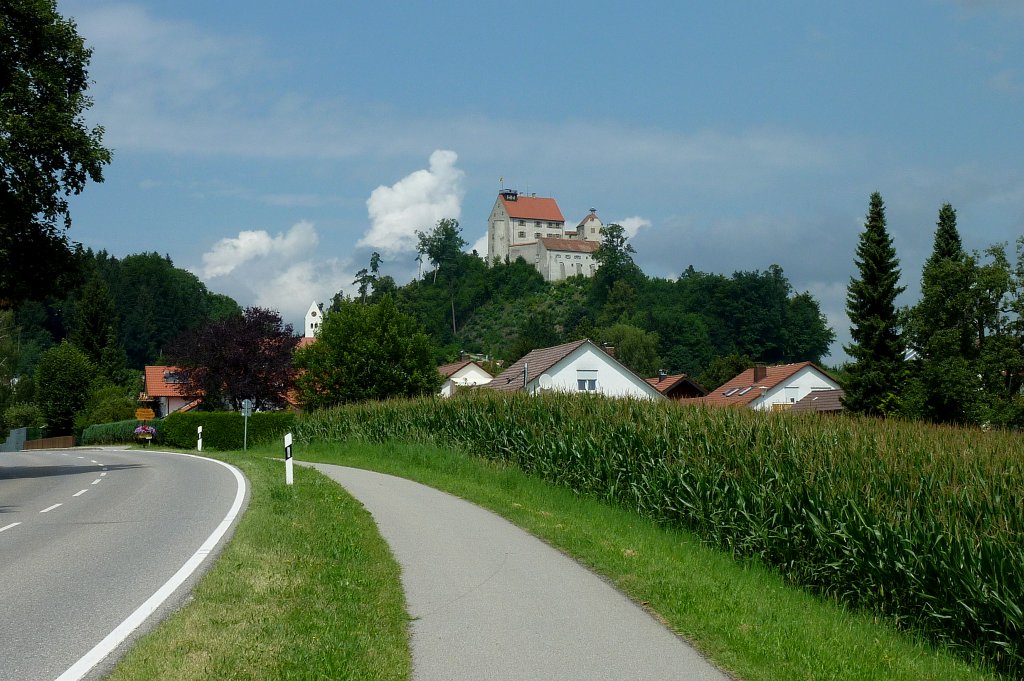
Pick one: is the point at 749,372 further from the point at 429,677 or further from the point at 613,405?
the point at 429,677

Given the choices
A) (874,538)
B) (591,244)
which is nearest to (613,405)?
Result: (874,538)

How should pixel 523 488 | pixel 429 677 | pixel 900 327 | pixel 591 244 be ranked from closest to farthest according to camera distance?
1. pixel 429 677
2. pixel 523 488
3. pixel 900 327
4. pixel 591 244

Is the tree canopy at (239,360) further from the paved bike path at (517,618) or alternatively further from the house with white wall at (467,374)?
the paved bike path at (517,618)

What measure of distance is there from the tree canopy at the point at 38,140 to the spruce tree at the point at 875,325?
46.7 m

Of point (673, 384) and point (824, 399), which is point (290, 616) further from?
point (673, 384)

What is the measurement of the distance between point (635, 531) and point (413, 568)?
4.93 m

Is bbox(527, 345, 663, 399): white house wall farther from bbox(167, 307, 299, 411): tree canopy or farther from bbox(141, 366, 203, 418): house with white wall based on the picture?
bbox(141, 366, 203, 418): house with white wall

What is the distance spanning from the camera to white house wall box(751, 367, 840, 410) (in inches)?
3159

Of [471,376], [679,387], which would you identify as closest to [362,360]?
[679,387]

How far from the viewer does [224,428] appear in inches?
2057

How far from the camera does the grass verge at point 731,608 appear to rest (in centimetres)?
732

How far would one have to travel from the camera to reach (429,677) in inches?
259

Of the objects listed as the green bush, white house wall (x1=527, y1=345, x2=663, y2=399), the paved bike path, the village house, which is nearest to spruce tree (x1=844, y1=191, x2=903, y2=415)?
white house wall (x1=527, y1=345, x2=663, y2=399)

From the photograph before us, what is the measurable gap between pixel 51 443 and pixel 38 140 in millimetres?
64023
